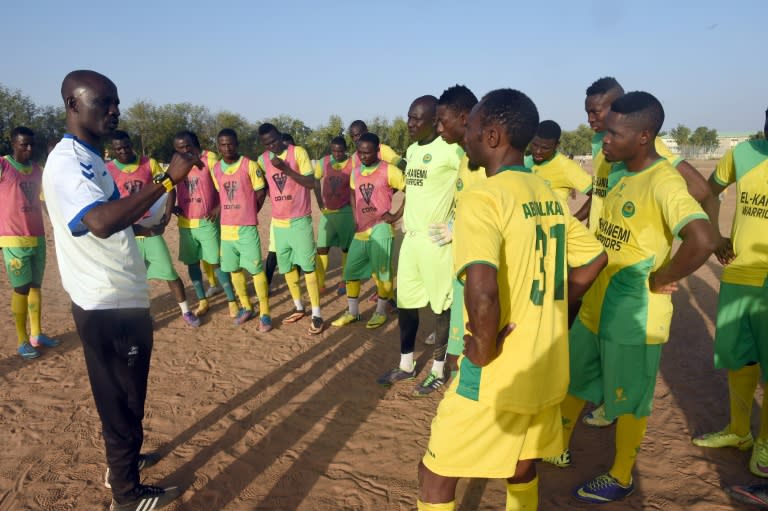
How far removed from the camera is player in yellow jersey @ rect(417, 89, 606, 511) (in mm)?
1852

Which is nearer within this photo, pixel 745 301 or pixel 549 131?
pixel 745 301

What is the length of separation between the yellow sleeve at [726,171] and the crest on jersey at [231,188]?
207 inches

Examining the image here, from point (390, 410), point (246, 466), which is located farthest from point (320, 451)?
point (390, 410)

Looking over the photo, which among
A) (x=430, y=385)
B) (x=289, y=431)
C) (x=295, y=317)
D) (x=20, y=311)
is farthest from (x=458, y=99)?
(x=20, y=311)

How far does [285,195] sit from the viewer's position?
6.38 meters

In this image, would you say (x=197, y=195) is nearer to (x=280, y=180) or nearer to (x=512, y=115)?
(x=280, y=180)

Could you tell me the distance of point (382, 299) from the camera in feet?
22.0

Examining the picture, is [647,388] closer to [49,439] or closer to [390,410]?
[390,410]

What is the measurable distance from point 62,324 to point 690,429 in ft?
24.6

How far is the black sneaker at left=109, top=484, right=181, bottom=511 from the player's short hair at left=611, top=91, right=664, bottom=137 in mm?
3727

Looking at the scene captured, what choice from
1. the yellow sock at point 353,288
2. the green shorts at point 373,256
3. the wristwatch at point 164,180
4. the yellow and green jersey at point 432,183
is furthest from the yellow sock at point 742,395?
the yellow sock at point 353,288

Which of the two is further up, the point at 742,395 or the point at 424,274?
the point at 424,274

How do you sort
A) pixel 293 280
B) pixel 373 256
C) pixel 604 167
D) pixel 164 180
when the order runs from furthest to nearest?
pixel 293 280 → pixel 373 256 → pixel 604 167 → pixel 164 180

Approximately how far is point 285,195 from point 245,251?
93 cm
